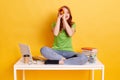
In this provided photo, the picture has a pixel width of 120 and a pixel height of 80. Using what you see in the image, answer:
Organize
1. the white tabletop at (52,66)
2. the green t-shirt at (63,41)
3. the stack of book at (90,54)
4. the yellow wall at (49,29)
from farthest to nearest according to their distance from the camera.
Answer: the yellow wall at (49,29) → the green t-shirt at (63,41) → the stack of book at (90,54) → the white tabletop at (52,66)

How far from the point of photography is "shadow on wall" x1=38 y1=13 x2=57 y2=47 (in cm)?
188

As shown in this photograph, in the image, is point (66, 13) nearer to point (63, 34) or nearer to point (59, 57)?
point (63, 34)

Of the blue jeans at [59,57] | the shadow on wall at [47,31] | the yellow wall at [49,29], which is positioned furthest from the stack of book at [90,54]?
the shadow on wall at [47,31]

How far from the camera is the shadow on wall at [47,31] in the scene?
188cm

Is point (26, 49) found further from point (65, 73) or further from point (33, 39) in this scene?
point (65, 73)

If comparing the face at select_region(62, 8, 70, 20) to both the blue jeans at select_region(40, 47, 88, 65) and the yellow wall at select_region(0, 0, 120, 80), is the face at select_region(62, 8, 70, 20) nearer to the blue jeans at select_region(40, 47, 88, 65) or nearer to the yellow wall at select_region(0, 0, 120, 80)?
the yellow wall at select_region(0, 0, 120, 80)

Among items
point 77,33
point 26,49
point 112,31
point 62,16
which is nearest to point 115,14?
point 112,31

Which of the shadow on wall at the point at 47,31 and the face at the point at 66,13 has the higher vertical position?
the face at the point at 66,13

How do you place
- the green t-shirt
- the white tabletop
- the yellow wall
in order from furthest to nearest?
the yellow wall, the green t-shirt, the white tabletop

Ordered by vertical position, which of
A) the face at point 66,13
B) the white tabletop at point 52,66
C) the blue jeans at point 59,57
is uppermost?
the face at point 66,13

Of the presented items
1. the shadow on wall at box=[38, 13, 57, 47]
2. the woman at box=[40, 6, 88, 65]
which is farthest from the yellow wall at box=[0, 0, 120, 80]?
the woman at box=[40, 6, 88, 65]

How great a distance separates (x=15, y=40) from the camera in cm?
188

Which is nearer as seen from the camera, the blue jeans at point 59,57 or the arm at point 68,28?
the blue jeans at point 59,57

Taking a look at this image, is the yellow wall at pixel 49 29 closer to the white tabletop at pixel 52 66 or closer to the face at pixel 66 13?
the face at pixel 66 13
